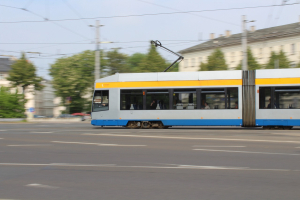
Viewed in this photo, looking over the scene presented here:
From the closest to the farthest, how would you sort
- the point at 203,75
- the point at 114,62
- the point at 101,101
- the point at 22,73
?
A: the point at 203,75 → the point at 101,101 → the point at 22,73 → the point at 114,62

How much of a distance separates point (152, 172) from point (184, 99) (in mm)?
12439

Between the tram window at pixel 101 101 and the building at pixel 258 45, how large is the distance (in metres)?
37.0

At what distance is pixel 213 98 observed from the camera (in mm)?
18594

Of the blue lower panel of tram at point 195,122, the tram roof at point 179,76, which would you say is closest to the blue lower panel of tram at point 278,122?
the blue lower panel of tram at point 195,122

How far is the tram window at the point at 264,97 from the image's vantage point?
58.7ft

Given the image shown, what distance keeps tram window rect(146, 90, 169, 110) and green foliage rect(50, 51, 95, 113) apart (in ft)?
105

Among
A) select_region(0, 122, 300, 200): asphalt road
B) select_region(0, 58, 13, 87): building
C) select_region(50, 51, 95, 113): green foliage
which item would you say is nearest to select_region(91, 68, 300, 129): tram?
select_region(0, 122, 300, 200): asphalt road

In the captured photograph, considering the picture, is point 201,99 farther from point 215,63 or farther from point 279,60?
point 279,60

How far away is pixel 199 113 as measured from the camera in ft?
61.0

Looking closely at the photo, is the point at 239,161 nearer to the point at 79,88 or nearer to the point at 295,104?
the point at 295,104

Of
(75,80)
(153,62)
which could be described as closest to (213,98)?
(153,62)

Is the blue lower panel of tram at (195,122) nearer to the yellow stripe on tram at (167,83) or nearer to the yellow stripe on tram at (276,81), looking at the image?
the yellow stripe on tram at (167,83)

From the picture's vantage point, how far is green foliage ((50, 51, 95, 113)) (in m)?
50.8

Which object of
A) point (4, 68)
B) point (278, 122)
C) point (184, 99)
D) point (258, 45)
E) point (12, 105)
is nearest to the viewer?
point (278, 122)
